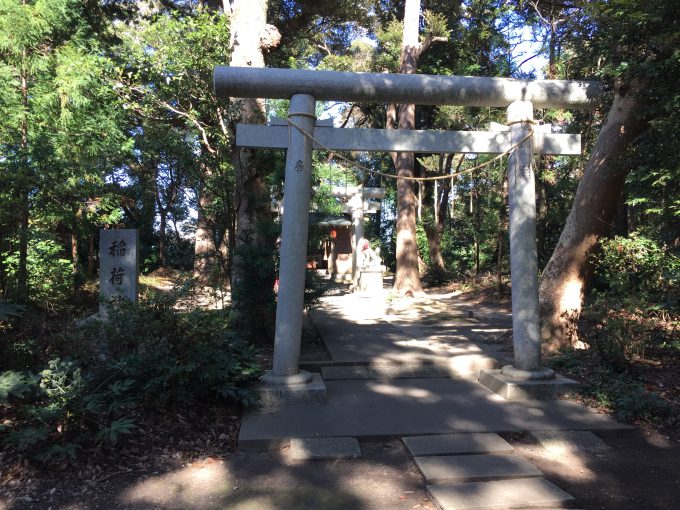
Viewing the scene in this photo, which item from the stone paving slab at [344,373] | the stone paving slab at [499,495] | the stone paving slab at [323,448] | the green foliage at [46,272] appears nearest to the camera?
the stone paving slab at [499,495]

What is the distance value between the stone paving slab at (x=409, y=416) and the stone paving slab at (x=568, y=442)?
12cm

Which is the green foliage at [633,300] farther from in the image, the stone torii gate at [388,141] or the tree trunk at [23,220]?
the tree trunk at [23,220]

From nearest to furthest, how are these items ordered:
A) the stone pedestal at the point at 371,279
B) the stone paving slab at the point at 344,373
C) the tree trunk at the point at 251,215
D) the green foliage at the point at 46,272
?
the stone paving slab at the point at 344,373
the tree trunk at the point at 251,215
the green foliage at the point at 46,272
the stone pedestal at the point at 371,279

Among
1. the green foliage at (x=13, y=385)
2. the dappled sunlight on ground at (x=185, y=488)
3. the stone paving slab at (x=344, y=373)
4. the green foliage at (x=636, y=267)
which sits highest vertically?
the green foliage at (x=636, y=267)

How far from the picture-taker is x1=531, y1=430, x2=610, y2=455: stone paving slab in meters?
4.20

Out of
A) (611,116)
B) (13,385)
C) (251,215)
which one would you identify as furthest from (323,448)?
(611,116)

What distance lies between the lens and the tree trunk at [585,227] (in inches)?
267

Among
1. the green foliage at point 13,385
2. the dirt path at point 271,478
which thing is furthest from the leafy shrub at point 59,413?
the dirt path at point 271,478

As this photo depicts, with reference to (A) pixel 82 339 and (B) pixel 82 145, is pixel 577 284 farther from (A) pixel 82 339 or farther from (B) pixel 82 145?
(B) pixel 82 145

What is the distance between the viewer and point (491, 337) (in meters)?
8.66

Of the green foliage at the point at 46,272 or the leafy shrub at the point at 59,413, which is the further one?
the green foliage at the point at 46,272

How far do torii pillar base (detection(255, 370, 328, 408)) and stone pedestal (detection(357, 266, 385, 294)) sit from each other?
40.9 ft

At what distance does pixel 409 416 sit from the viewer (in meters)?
4.82

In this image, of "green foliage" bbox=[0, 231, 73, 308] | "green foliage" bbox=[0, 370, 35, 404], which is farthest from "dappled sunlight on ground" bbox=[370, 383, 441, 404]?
"green foliage" bbox=[0, 231, 73, 308]
